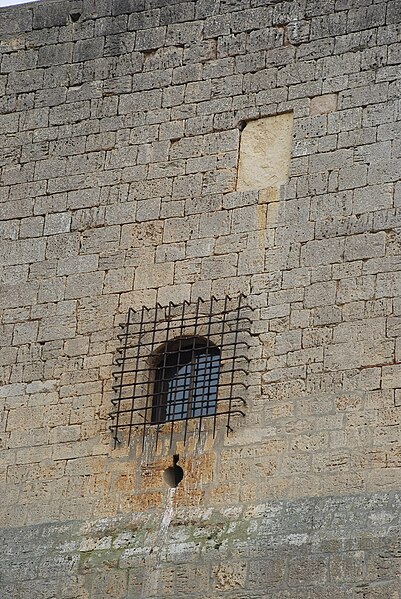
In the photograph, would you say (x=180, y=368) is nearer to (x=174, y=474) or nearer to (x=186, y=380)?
(x=186, y=380)

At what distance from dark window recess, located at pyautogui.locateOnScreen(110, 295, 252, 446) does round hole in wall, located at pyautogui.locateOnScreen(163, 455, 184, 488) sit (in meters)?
0.19

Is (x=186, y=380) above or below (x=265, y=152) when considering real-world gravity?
below

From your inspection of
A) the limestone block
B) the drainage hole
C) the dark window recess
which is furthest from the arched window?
the drainage hole

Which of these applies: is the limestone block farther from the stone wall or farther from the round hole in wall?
the round hole in wall

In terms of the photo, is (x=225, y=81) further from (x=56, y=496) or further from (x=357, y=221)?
(x=56, y=496)

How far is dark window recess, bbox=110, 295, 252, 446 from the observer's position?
11.8 metres

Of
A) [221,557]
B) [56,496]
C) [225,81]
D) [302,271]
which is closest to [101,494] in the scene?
[56,496]

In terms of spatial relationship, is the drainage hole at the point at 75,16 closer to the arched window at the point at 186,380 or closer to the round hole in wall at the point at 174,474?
the arched window at the point at 186,380

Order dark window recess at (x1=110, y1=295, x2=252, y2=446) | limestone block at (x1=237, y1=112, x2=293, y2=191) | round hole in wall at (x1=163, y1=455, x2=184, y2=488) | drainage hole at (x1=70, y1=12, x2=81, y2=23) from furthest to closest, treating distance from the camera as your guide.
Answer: drainage hole at (x1=70, y1=12, x2=81, y2=23) → limestone block at (x1=237, y1=112, x2=293, y2=191) → dark window recess at (x1=110, y1=295, x2=252, y2=446) → round hole in wall at (x1=163, y1=455, x2=184, y2=488)

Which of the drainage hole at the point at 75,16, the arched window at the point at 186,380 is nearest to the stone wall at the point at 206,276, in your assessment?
the drainage hole at the point at 75,16

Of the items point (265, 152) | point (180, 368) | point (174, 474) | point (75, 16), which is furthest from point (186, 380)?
point (75, 16)

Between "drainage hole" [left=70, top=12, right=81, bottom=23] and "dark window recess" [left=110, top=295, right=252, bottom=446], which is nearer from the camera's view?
"dark window recess" [left=110, top=295, right=252, bottom=446]

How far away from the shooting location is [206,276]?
12289 mm

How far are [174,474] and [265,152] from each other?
8.17 feet
